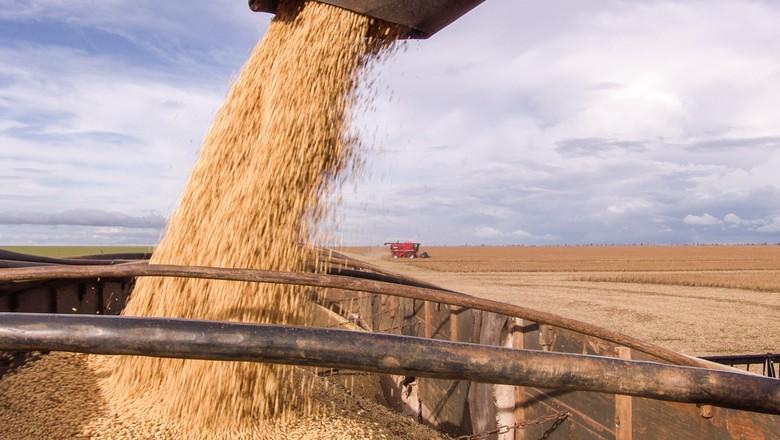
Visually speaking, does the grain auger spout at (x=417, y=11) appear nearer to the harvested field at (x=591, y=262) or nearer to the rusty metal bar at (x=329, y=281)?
the rusty metal bar at (x=329, y=281)

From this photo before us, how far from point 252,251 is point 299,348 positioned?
216cm

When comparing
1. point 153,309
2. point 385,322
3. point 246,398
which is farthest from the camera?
point 385,322

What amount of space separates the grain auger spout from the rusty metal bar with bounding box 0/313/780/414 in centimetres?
209

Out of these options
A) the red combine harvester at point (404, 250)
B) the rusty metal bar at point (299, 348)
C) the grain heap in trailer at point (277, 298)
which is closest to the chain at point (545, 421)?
the grain heap in trailer at point (277, 298)

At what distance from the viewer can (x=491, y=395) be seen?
357 cm

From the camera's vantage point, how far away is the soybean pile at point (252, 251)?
9.09ft

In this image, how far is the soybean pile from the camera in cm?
277

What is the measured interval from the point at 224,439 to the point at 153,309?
35.4 inches

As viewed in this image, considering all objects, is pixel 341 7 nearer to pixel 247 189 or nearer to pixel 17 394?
pixel 247 189

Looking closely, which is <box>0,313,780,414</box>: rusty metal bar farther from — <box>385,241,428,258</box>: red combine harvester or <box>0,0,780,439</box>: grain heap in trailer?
<box>385,241,428,258</box>: red combine harvester

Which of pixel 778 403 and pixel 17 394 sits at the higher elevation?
pixel 778 403

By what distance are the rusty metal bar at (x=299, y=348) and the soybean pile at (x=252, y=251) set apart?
1.98 metres

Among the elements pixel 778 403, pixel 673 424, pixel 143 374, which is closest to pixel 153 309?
pixel 143 374

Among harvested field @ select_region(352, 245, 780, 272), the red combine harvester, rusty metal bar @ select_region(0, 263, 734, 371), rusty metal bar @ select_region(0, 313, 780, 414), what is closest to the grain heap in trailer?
rusty metal bar @ select_region(0, 263, 734, 371)
